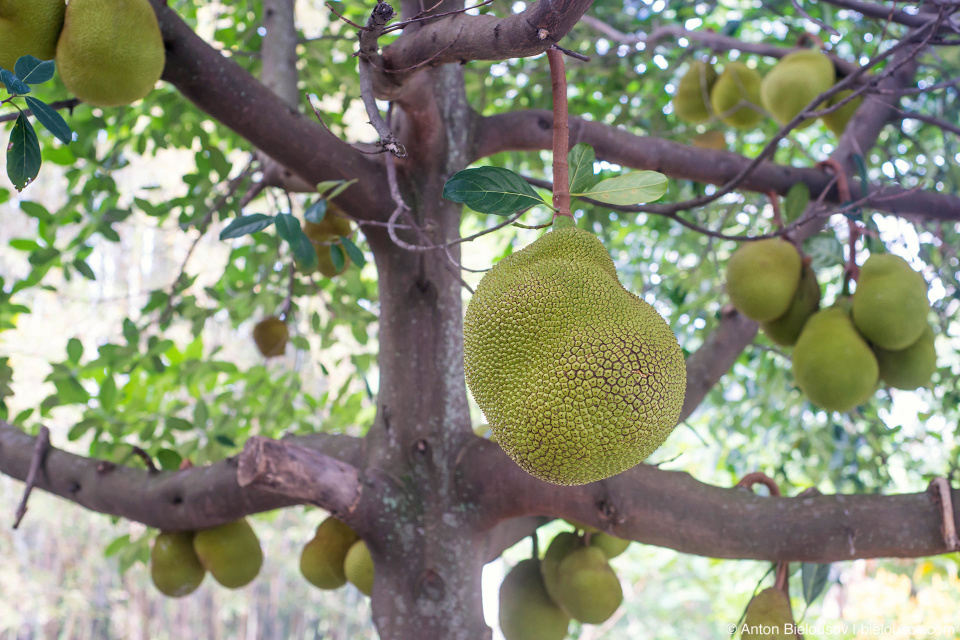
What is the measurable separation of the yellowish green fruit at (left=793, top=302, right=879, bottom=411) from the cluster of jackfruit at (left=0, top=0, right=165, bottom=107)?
1.30m

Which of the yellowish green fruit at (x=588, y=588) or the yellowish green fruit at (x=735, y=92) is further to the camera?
the yellowish green fruit at (x=735, y=92)

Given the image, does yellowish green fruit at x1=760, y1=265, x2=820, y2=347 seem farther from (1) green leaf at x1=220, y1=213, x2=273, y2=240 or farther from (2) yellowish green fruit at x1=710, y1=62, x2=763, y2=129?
(1) green leaf at x1=220, y1=213, x2=273, y2=240

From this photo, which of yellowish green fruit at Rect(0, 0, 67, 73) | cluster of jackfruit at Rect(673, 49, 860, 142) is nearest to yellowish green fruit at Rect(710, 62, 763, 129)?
cluster of jackfruit at Rect(673, 49, 860, 142)

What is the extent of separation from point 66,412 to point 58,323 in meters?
1.04

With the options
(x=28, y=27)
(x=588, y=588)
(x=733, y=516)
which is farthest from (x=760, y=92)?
(x=28, y=27)

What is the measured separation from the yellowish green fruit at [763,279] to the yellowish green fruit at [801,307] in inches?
1.9

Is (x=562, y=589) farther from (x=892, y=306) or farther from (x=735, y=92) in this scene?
(x=735, y=92)

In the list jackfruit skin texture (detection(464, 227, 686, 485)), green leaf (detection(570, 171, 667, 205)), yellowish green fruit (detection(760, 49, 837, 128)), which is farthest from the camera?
yellowish green fruit (detection(760, 49, 837, 128))

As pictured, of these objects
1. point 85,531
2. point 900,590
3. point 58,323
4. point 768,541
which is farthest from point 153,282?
point 768,541

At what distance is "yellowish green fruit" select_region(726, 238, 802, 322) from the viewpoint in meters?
1.44

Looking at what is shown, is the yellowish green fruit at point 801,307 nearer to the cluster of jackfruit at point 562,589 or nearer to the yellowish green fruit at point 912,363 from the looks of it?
the yellowish green fruit at point 912,363

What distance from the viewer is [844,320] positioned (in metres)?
1.45

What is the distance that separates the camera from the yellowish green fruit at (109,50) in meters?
0.93

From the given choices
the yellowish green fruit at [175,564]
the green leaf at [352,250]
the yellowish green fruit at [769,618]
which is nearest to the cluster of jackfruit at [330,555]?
the yellowish green fruit at [175,564]
